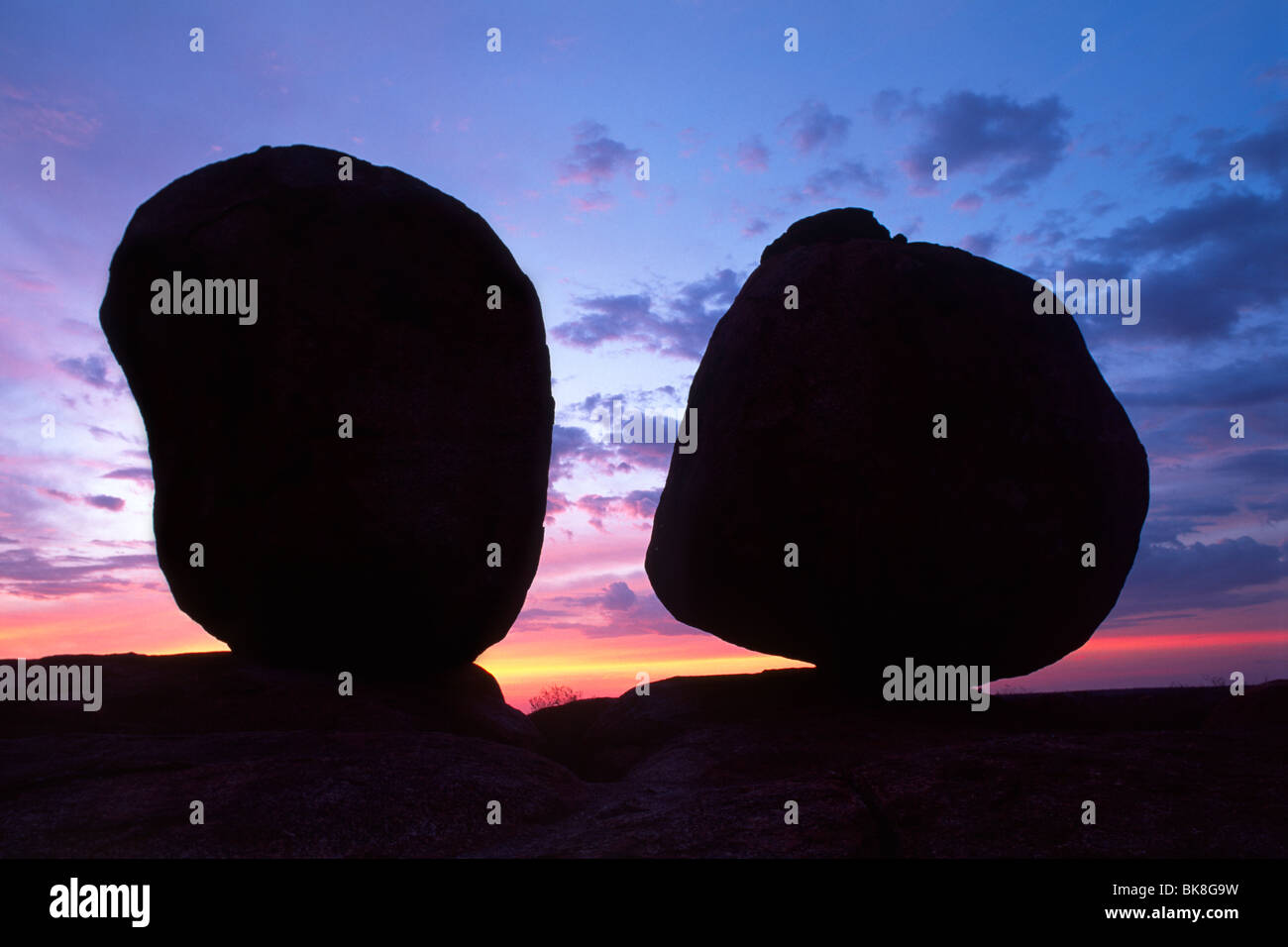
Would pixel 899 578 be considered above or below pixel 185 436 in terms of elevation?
below

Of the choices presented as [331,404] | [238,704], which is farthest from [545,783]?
[331,404]

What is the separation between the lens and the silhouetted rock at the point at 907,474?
7.80 meters

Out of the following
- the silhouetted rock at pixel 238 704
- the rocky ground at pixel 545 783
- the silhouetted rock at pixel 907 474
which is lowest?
the rocky ground at pixel 545 783

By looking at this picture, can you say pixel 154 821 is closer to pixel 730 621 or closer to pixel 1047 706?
pixel 730 621

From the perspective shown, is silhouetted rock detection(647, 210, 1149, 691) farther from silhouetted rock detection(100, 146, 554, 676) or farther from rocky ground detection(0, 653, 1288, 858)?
silhouetted rock detection(100, 146, 554, 676)

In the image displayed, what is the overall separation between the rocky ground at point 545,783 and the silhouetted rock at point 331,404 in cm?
75

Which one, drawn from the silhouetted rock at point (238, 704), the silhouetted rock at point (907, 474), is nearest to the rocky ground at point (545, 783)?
the silhouetted rock at point (238, 704)

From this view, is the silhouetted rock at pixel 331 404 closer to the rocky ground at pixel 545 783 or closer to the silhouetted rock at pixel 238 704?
the silhouetted rock at pixel 238 704

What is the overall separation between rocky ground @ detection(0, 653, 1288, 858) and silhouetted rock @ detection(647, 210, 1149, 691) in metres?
1.00

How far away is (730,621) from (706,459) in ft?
5.08

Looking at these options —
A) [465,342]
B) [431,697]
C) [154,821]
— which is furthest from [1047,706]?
[154,821]

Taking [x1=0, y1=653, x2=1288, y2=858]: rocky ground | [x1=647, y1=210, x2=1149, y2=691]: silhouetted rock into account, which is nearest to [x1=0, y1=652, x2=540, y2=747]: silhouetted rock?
[x1=0, y1=653, x2=1288, y2=858]: rocky ground

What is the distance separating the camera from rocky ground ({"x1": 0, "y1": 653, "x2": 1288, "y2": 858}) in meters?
4.47

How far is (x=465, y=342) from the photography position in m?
7.76
